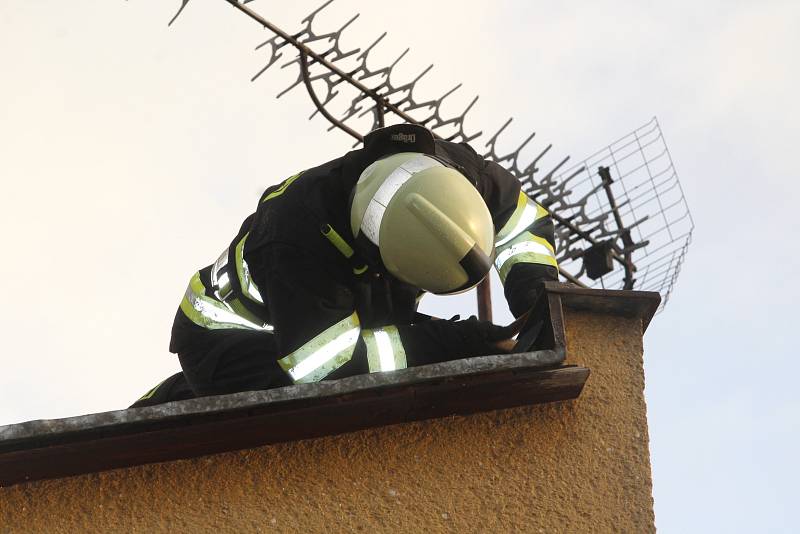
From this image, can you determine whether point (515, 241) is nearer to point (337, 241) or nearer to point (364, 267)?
point (364, 267)

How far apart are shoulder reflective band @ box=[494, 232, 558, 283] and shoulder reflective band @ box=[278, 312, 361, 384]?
0.96 m

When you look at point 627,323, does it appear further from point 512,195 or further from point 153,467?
point 153,467

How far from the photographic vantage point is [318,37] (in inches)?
306

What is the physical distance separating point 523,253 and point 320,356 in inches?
46.8

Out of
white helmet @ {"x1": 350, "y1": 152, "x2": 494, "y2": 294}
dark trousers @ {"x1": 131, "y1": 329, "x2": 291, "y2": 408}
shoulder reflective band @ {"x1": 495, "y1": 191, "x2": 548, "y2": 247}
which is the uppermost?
shoulder reflective band @ {"x1": 495, "y1": 191, "x2": 548, "y2": 247}

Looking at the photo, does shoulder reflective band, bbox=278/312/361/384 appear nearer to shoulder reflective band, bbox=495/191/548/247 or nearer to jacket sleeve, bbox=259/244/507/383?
jacket sleeve, bbox=259/244/507/383

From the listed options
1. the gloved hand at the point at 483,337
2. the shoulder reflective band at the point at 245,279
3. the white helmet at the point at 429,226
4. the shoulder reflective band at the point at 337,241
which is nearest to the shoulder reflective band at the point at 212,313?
the shoulder reflective band at the point at 245,279

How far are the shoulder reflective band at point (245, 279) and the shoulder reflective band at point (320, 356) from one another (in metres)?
0.52

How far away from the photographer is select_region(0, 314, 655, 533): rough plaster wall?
12.3 feet

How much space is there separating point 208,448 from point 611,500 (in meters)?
1.33

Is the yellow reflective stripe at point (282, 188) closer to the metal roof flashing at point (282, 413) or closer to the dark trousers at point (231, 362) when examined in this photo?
the dark trousers at point (231, 362)

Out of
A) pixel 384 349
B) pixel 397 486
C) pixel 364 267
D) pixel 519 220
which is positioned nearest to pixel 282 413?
pixel 397 486

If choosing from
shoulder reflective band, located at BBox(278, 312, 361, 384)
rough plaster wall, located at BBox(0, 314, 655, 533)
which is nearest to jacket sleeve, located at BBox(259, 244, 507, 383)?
shoulder reflective band, located at BBox(278, 312, 361, 384)

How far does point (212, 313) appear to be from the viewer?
5.23m
